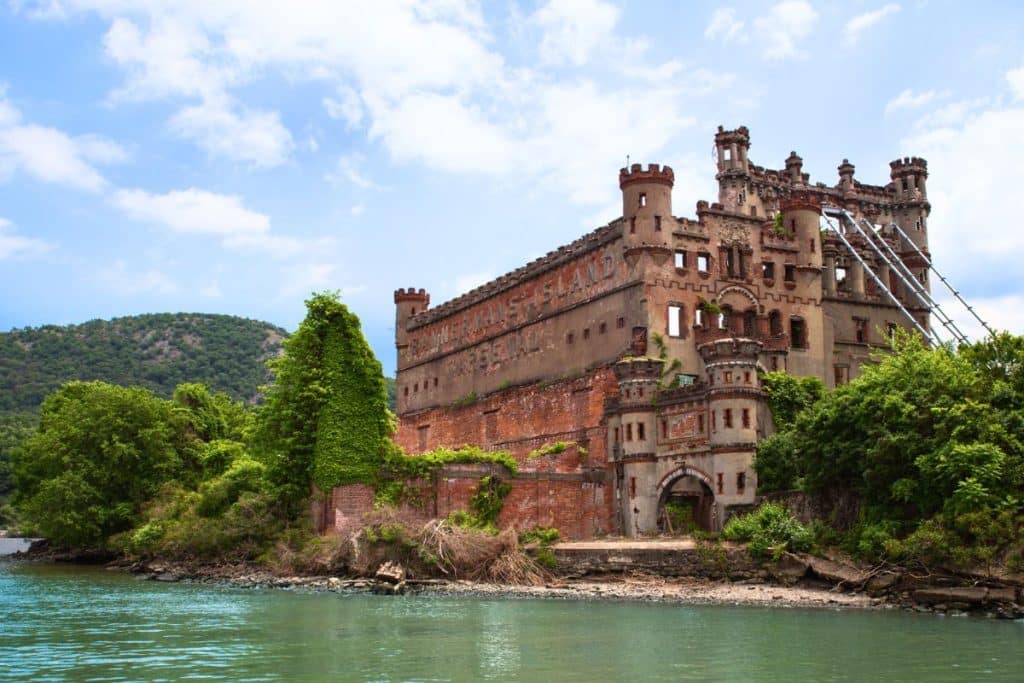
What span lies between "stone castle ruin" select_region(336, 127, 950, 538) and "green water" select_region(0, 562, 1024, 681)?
12089 mm

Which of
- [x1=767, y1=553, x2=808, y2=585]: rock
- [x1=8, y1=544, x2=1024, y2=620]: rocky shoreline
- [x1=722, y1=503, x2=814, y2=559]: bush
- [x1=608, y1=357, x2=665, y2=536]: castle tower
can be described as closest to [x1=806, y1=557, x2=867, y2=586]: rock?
[x1=8, y1=544, x2=1024, y2=620]: rocky shoreline

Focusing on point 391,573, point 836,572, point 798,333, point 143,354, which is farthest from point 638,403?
point 143,354

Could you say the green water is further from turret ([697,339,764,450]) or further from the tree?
the tree

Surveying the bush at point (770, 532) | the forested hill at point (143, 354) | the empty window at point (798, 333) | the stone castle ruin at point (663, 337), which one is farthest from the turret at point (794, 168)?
the forested hill at point (143, 354)

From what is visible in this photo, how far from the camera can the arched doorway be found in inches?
1927

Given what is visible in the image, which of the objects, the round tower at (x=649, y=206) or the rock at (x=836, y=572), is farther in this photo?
the round tower at (x=649, y=206)

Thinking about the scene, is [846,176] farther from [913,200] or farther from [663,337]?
[663,337]

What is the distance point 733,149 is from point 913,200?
12.8 meters

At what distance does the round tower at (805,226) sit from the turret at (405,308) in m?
30.8

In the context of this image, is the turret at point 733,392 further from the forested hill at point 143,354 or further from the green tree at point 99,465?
the forested hill at point 143,354

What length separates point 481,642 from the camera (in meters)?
28.5

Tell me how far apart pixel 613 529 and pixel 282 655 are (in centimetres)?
2665

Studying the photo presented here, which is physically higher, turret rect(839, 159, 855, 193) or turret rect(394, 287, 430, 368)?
turret rect(839, 159, 855, 193)

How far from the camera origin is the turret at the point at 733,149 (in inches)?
2783
